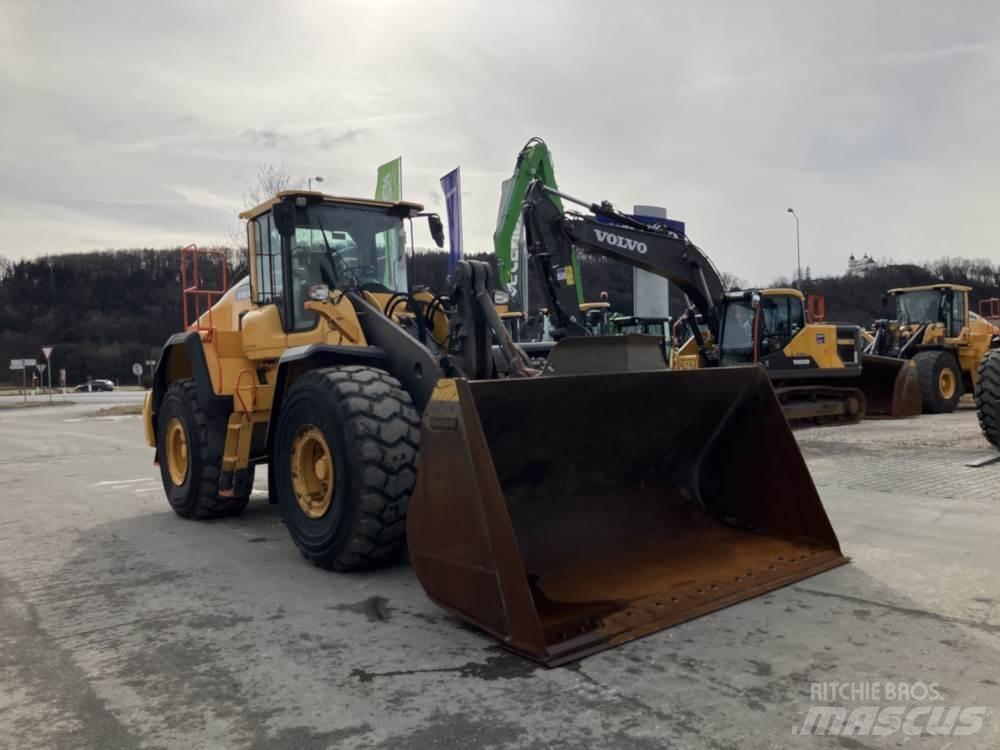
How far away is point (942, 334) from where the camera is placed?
17703 millimetres

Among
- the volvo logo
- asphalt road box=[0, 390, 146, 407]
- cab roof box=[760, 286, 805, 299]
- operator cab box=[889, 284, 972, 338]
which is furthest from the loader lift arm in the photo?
asphalt road box=[0, 390, 146, 407]

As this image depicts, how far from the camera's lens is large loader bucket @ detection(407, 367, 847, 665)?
3479 millimetres

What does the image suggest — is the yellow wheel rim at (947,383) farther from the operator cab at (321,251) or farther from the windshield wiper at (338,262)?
the windshield wiper at (338,262)

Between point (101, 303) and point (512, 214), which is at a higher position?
point (101, 303)

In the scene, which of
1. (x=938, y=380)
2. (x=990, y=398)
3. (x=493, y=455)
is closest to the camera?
(x=493, y=455)

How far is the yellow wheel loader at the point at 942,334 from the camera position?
1703 cm

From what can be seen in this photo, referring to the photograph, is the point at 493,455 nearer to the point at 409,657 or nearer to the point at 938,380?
the point at 409,657

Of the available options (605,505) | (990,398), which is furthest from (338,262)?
(990,398)

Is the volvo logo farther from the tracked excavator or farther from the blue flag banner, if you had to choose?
the blue flag banner

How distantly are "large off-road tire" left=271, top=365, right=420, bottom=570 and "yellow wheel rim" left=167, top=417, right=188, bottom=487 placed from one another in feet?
8.80

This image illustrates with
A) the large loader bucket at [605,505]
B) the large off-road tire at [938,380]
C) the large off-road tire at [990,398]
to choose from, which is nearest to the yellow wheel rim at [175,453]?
the large loader bucket at [605,505]

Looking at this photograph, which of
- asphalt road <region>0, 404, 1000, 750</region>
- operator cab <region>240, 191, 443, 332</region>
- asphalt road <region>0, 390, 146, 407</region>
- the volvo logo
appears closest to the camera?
asphalt road <region>0, 404, 1000, 750</region>

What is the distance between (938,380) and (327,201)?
584 inches

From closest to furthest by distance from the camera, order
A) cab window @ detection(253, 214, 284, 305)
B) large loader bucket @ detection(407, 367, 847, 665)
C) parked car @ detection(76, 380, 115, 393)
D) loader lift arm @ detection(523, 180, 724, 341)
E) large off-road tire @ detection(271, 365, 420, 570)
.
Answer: large loader bucket @ detection(407, 367, 847, 665) < large off-road tire @ detection(271, 365, 420, 570) < cab window @ detection(253, 214, 284, 305) < loader lift arm @ detection(523, 180, 724, 341) < parked car @ detection(76, 380, 115, 393)
